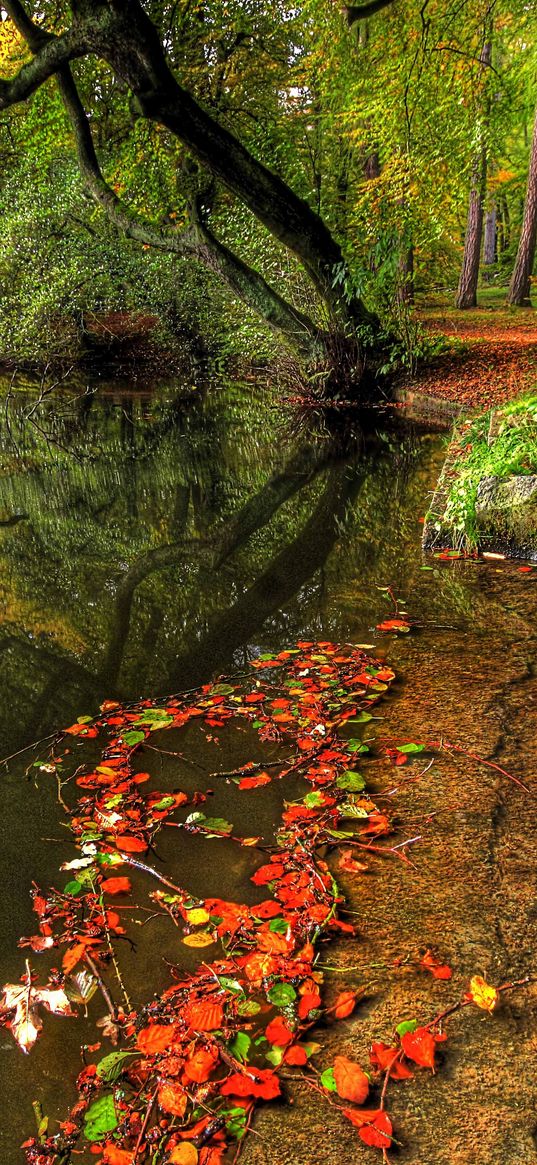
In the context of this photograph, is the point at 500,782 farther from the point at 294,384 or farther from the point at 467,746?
the point at 294,384

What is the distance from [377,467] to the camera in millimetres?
8133

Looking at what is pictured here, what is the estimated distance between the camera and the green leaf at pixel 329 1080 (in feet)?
5.01

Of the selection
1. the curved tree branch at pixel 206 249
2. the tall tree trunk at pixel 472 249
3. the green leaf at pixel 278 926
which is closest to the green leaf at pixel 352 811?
the green leaf at pixel 278 926

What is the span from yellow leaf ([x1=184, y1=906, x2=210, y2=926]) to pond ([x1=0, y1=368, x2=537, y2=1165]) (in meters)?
0.10

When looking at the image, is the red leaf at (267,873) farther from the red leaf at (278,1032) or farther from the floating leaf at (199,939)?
the red leaf at (278,1032)

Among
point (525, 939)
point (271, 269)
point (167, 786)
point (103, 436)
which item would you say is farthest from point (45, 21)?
point (525, 939)

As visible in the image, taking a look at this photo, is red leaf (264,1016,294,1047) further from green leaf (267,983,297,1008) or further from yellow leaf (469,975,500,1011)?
yellow leaf (469,975,500,1011)

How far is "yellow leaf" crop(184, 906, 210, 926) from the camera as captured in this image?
6.73ft

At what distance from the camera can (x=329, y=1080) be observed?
155cm

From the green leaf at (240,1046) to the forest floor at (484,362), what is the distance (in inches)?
276

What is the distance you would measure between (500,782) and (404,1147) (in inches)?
50.4

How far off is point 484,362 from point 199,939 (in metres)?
12.5

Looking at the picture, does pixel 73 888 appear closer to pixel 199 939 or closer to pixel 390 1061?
pixel 199 939

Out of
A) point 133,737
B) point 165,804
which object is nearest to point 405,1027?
point 165,804
